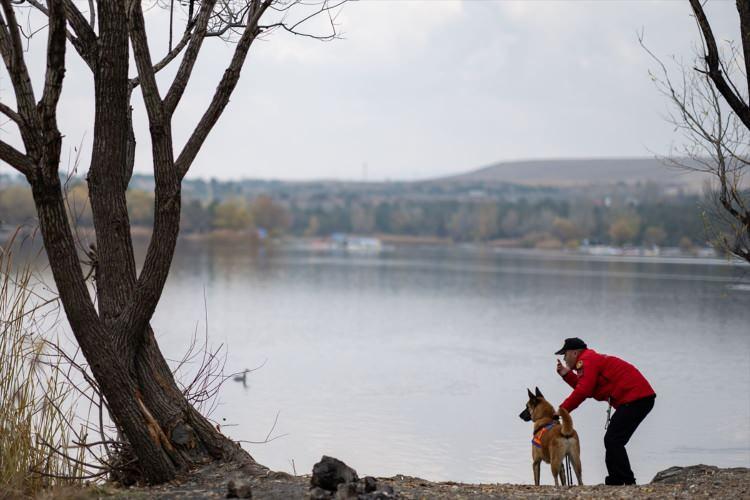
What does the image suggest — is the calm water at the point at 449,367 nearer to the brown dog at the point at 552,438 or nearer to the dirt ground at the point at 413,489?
the dirt ground at the point at 413,489

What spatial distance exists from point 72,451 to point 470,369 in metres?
12.6

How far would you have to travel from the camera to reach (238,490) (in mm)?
6000

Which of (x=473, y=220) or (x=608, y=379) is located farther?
(x=473, y=220)

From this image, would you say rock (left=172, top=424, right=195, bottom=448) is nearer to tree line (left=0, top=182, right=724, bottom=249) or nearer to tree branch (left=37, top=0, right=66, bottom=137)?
tree branch (left=37, top=0, right=66, bottom=137)

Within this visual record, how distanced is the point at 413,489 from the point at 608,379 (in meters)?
2.40

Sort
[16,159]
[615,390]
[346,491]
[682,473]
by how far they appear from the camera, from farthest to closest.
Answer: [682,473]
[615,390]
[16,159]
[346,491]

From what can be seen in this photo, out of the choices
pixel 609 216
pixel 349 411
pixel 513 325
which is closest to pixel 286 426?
pixel 349 411

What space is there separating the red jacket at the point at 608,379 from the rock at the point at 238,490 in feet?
10.4

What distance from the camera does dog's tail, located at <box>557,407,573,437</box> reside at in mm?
7410

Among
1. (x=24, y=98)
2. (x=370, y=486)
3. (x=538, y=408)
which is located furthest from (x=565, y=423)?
(x=24, y=98)

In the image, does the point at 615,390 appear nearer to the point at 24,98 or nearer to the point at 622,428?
the point at 622,428

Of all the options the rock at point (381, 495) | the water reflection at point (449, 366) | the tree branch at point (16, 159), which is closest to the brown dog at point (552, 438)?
the rock at point (381, 495)

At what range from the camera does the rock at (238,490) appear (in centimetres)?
600

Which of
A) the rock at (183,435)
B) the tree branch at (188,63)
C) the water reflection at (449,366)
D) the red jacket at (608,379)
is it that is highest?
the tree branch at (188,63)
